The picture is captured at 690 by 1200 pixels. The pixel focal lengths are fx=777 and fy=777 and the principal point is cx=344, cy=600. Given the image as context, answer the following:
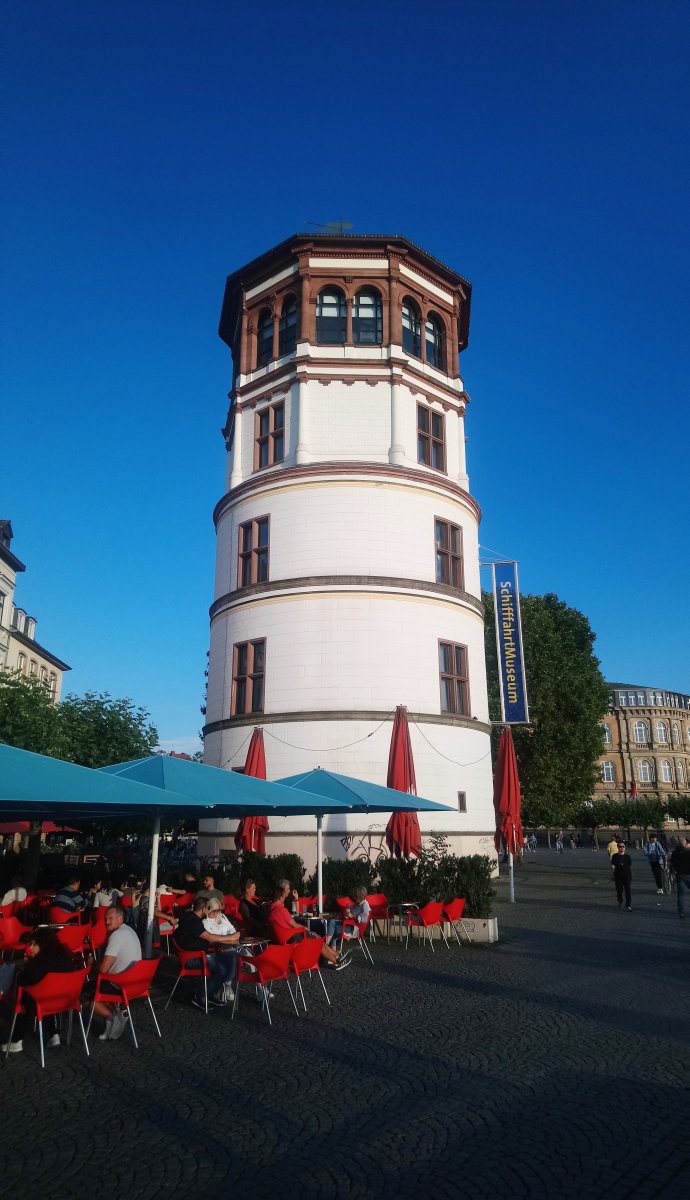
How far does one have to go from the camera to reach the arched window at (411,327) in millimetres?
30359

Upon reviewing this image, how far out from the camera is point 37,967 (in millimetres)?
8266

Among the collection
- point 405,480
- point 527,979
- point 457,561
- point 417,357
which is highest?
point 417,357

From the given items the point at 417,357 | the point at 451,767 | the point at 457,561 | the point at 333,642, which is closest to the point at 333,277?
the point at 417,357

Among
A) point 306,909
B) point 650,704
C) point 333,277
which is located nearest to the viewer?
point 306,909

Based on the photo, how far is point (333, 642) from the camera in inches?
998

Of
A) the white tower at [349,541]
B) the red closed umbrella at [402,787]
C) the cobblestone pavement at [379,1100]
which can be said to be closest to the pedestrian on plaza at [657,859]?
the white tower at [349,541]

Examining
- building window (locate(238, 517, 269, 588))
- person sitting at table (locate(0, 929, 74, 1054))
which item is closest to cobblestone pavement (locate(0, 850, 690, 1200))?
person sitting at table (locate(0, 929, 74, 1054))

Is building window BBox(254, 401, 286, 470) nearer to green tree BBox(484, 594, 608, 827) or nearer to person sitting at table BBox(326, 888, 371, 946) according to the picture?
person sitting at table BBox(326, 888, 371, 946)

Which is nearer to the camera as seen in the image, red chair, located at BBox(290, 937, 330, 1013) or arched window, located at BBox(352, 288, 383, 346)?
red chair, located at BBox(290, 937, 330, 1013)

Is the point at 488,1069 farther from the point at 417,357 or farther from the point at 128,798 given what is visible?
the point at 417,357

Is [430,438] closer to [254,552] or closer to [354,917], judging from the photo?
[254,552]

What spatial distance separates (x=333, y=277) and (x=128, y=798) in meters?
25.1

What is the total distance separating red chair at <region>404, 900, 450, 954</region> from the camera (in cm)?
1470

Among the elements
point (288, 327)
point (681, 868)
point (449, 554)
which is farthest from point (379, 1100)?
point (288, 327)
